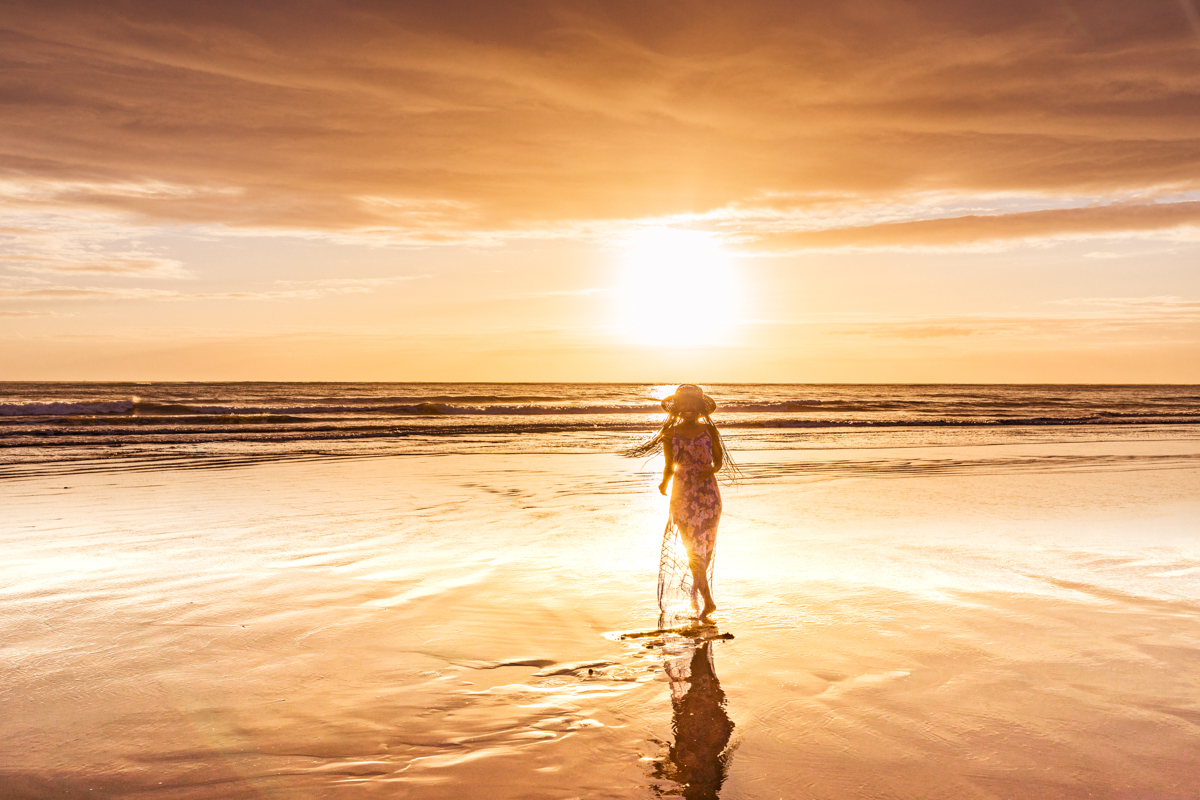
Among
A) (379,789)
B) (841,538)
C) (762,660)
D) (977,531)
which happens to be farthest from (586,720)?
(977,531)

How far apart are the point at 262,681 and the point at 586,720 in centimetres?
218

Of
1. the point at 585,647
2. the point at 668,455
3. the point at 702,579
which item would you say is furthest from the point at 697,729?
the point at 668,455

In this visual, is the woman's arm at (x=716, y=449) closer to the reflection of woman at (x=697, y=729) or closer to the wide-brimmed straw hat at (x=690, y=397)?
the wide-brimmed straw hat at (x=690, y=397)

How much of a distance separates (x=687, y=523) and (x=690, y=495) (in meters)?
0.24

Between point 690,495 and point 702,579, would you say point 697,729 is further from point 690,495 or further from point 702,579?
point 690,495

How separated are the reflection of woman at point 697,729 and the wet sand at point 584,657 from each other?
20mm

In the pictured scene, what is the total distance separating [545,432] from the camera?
3062 cm

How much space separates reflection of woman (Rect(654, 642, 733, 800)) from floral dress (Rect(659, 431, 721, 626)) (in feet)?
3.83

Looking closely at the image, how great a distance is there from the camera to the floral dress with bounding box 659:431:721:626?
6684mm

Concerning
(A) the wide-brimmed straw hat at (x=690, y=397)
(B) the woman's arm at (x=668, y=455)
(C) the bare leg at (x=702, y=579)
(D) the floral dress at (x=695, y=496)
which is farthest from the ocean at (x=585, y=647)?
(A) the wide-brimmed straw hat at (x=690, y=397)

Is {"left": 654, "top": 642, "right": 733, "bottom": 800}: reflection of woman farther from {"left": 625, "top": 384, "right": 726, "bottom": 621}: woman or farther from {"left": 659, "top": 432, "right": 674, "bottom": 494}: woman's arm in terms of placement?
{"left": 659, "top": 432, "right": 674, "bottom": 494}: woman's arm

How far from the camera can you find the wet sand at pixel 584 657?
3912 mm

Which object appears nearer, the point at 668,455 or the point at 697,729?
the point at 697,729

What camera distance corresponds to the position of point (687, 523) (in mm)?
6758
